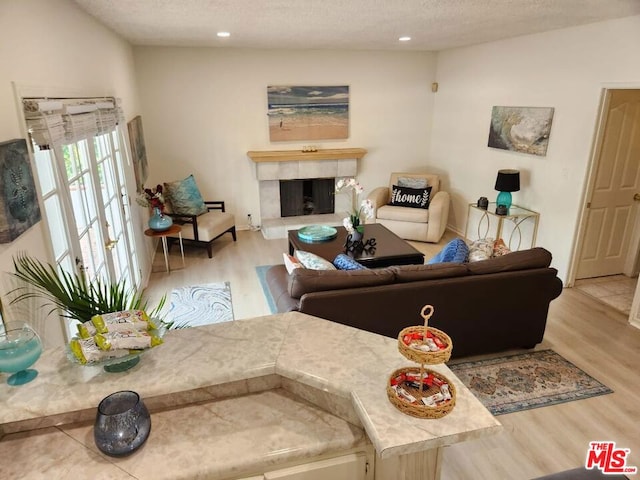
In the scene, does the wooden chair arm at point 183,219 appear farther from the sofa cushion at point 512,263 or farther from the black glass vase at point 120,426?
the black glass vase at point 120,426

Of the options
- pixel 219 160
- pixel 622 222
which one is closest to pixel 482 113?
pixel 622 222

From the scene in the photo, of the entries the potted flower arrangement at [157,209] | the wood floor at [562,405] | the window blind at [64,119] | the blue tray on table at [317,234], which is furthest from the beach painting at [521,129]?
the window blind at [64,119]

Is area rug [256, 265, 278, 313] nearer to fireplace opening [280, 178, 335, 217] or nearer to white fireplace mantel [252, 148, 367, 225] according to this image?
white fireplace mantel [252, 148, 367, 225]

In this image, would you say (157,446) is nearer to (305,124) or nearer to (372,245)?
(372,245)

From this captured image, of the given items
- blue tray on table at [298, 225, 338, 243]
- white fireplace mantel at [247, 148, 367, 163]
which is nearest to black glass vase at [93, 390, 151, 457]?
blue tray on table at [298, 225, 338, 243]

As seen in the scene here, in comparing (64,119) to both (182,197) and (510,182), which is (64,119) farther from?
(510,182)

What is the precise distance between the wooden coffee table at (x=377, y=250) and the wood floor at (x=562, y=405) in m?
0.72

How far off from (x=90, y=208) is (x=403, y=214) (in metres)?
4.00

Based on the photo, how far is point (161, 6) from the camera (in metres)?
3.03

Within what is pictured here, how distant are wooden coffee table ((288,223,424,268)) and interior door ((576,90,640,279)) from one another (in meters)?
1.87

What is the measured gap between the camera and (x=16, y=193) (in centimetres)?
165

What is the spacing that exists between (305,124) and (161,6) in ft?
10.7

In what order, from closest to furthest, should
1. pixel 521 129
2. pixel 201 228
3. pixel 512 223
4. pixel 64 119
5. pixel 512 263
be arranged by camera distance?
pixel 64 119 < pixel 512 263 < pixel 521 129 < pixel 512 223 < pixel 201 228

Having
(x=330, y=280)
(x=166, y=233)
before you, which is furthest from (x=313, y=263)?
(x=166, y=233)
